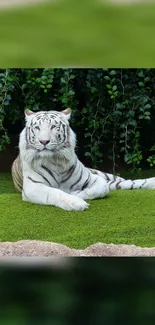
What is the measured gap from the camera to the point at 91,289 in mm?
2443

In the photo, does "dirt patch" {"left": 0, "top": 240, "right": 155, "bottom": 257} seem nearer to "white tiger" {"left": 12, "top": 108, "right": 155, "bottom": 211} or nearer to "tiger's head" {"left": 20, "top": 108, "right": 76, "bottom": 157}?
"white tiger" {"left": 12, "top": 108, "right": 155, "bottom": 211}

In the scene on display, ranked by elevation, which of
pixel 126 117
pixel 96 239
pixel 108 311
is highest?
pixel 126 117

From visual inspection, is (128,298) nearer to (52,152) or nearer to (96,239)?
(96,239)

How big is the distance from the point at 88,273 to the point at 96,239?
15cm

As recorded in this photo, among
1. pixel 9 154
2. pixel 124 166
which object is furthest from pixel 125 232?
pixel 9 154

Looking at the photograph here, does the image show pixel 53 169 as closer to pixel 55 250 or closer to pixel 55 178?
pixel 55 178

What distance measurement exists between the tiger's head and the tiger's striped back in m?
0.09

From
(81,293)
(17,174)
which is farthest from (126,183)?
(81,293)

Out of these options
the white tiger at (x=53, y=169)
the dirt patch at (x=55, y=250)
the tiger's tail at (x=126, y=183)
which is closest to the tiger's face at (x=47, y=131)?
the white tiger at (x=53, y=169)
